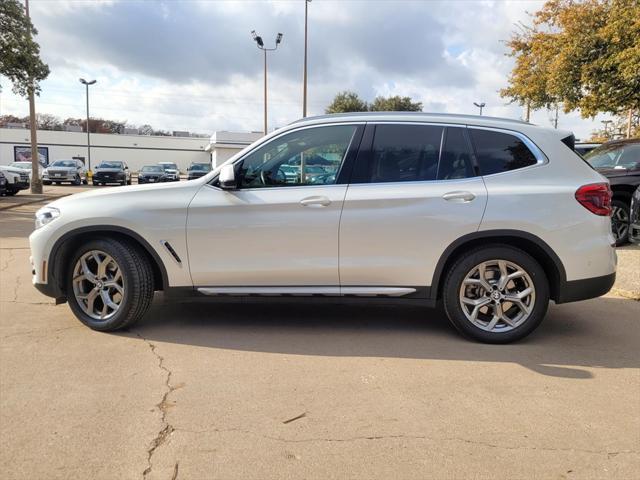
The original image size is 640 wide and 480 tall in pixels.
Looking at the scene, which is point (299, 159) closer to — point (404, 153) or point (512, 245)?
point (404, 153)

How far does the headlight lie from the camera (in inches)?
183

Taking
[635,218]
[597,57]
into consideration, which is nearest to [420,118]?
[635,218]

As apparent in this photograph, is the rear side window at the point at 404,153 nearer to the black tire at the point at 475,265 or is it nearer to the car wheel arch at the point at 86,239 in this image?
the black tire at the point at 475,265

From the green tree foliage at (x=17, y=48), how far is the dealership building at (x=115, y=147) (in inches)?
1588

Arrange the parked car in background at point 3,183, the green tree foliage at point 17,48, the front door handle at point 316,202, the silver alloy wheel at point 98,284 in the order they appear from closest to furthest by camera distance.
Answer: the front door handle at point 316,202 → the silver alloy wheel at point 98,284 → the green tree foliage at point 17,48 → the parked car in background at point 3,183

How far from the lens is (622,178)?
8.86 m

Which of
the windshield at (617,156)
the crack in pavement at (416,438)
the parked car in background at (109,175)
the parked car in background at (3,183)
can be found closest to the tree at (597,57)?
the windshield at (617,156)

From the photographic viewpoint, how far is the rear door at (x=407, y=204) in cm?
432

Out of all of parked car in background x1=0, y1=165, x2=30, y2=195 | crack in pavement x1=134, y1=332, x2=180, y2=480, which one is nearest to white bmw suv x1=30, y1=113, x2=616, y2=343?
crack in pavement x1=134, y1=332, x2=180, y2=480

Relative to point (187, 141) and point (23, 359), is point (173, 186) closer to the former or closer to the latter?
point (23, 359)

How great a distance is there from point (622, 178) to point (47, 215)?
336 inches

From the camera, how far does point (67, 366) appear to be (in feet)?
12.9

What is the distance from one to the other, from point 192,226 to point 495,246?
8.23 feet

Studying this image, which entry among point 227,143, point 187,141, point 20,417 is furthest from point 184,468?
point 187,141
